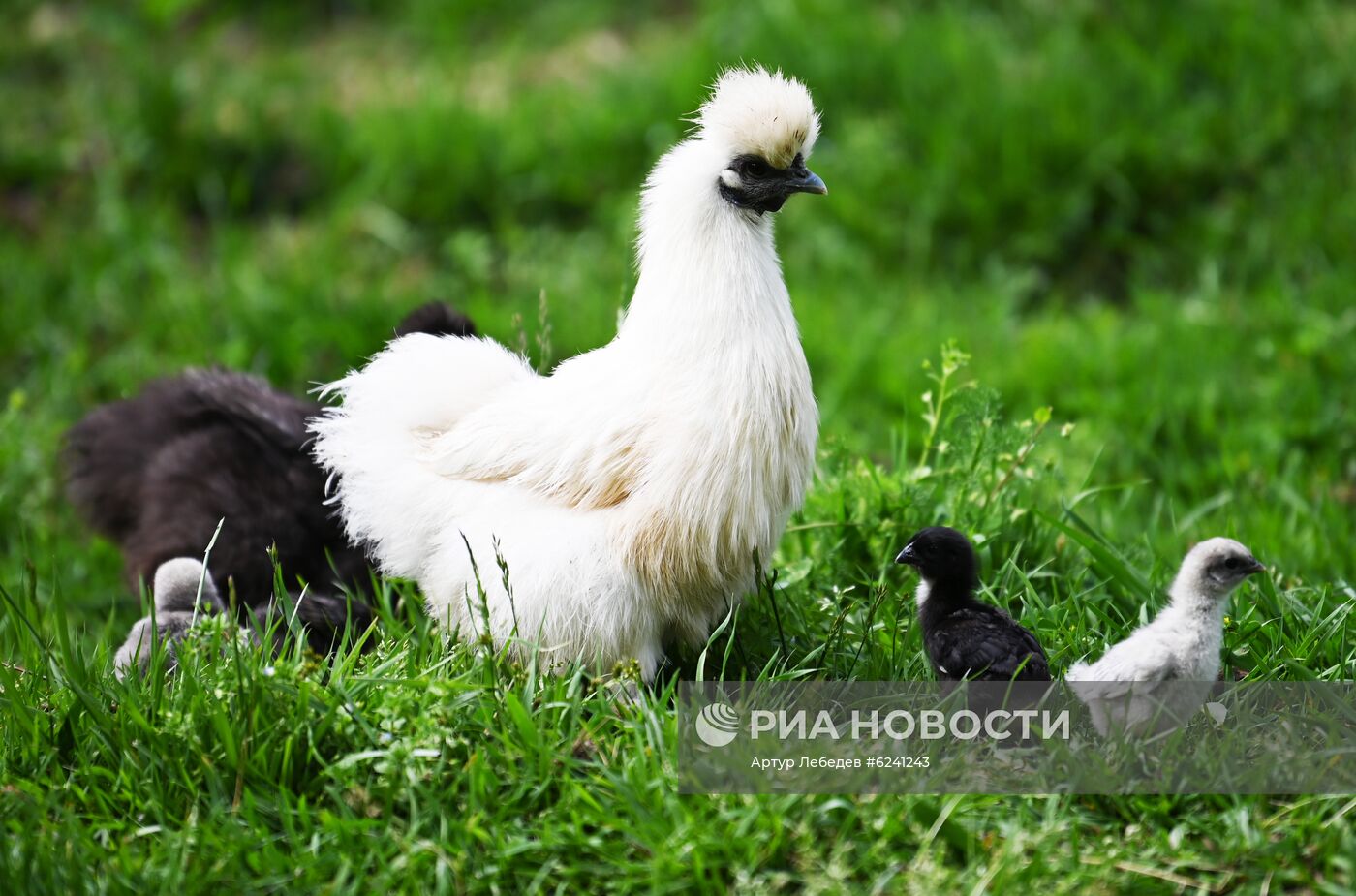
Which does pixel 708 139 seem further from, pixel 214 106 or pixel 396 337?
pixel 214 106

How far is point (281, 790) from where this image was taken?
10.4ft

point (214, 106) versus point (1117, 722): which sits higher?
point (214, 106)

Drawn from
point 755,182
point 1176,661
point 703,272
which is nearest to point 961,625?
point 1176,661

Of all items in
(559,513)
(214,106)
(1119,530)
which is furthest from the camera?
(214,106)

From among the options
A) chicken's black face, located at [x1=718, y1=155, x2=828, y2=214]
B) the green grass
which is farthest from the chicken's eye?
the green grass

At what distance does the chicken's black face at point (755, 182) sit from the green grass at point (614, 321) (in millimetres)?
1210

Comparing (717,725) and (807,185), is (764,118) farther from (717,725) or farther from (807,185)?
(717,725)

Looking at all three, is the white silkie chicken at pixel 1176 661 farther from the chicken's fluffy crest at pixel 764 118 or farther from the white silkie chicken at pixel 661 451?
the chicken's fluffy crest at pixel 764 118

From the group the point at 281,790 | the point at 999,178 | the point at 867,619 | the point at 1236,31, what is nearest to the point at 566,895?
the point at 281,790

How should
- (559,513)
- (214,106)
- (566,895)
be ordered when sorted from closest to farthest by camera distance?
1. (566,895)
2. (559,513)
3. (214,106)

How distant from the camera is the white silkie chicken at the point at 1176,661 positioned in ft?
10.7

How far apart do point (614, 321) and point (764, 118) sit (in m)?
3.22

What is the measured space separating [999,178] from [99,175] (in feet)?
18.9

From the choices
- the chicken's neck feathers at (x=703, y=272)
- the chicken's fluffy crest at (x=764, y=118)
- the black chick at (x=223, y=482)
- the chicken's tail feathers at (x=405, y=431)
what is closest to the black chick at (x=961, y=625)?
the chicken's neck feathers at (x=703, y=272)
